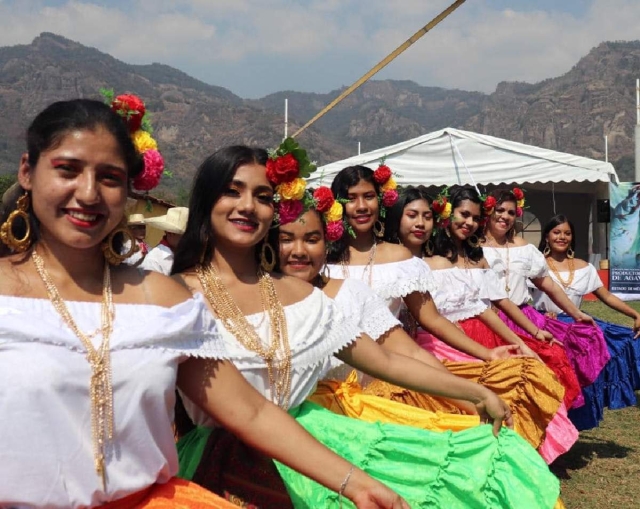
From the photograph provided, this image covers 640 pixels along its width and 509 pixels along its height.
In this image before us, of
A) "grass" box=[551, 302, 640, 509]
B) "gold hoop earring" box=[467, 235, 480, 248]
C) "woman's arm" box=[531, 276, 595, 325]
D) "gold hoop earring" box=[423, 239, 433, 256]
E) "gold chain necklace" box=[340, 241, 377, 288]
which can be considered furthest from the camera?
"woman's arm" box=[531, 276, 595, 325]

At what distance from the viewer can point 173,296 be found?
6.57 ft

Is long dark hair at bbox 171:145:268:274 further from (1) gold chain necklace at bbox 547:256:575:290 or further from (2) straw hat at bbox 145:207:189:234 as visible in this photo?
(1) gold chain necklace at bbox 547:256:575:290

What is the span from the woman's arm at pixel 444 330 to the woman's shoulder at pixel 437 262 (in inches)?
47.7

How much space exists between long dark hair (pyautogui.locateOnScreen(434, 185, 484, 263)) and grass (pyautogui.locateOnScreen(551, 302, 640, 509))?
1779 millimetres

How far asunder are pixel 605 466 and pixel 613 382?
74 centimetres

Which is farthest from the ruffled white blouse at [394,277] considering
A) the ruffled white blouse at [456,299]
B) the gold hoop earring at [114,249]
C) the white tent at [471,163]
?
the white tent at [471,163]

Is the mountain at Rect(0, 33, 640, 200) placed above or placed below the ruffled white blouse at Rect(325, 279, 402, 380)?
above

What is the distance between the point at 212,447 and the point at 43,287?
Result: 0.87 metres

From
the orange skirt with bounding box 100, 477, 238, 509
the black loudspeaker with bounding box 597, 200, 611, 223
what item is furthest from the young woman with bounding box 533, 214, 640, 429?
the black loudspeaker with bounding box 597, 200, 611, 223

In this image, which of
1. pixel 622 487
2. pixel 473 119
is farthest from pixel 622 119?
pixel 622 487

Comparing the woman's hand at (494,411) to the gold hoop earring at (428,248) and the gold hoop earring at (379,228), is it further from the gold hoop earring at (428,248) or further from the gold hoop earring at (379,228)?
the gold hoop earring at (428,248)

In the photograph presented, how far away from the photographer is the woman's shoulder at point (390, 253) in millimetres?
4461

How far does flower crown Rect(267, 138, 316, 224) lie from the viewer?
Result: 2.88 m

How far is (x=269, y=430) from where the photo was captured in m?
2.06
